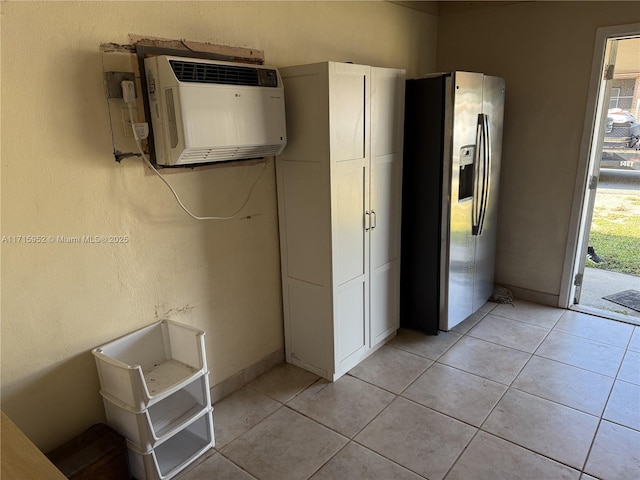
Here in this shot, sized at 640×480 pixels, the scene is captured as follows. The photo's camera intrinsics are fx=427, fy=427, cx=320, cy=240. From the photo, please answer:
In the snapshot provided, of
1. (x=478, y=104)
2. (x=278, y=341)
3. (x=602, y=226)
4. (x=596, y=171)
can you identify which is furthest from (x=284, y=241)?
(x=602, y=226)

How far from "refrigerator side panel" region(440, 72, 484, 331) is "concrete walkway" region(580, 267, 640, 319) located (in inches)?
50.2

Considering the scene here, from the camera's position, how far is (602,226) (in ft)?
17.4

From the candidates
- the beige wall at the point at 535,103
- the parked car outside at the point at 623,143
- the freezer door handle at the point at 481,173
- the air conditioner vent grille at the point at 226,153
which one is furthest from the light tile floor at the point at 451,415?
the parked car outside at the point at 623,143

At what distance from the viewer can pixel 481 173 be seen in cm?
311

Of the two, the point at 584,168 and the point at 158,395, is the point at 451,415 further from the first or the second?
the point at 584,168

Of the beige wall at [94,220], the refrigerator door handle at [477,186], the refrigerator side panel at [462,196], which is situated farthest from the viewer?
the refrigerator door handle at [477,186]

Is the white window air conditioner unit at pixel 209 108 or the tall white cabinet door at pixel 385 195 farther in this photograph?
the tall white cabinet door at pixel 385 195

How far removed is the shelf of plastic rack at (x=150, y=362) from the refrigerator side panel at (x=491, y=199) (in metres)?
2.26

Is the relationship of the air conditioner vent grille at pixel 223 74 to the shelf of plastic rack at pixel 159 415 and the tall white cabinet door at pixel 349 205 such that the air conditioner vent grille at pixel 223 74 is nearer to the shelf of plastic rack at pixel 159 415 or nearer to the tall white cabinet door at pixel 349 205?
the tall white cabinet door at pixel 349 205

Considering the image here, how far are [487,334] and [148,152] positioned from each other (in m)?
2.63

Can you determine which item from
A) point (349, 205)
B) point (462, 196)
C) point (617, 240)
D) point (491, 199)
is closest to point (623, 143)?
point (617, 240)

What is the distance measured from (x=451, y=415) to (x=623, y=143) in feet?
12.1

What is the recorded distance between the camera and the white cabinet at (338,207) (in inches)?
92.0

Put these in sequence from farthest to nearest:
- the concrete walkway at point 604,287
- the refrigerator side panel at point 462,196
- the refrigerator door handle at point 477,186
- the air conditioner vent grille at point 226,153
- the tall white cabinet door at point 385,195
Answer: the concrete walkway at point 604,287, the refrigerator door handle at point 477,186, the refrigerator side panel at point 462,196, the tall white cabinet door at point 385,195, the air conditioner vent grille at point 226,153
